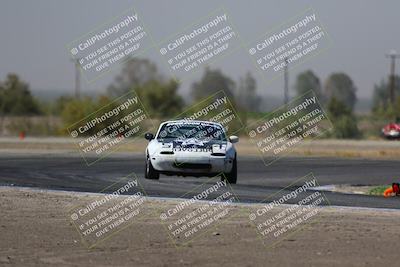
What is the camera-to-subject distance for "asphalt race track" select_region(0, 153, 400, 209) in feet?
69.2

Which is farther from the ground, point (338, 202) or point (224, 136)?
point (224, 136)

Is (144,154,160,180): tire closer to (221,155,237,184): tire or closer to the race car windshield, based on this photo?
the race car windshield

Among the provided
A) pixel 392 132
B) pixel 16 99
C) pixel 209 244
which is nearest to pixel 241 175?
pixel 209 244

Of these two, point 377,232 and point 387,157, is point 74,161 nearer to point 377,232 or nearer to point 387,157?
point 387,157

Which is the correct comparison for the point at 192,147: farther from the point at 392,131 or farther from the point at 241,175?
the point at 392,131

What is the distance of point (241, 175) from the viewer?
2862cm

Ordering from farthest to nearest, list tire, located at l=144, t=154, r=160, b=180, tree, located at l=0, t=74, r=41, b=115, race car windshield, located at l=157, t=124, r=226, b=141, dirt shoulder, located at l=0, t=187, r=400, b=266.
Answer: tree, located at l=0, t=74, r=41, b=115, race car windshield, located at l=157, t=124, r=226, b=141, tire, located at l=144, t=154, r=160, b=180, dirt shoulder, located at l=0, t=187, r=400, b=266

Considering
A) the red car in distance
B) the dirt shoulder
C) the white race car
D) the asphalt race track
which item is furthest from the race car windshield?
the red car in distance

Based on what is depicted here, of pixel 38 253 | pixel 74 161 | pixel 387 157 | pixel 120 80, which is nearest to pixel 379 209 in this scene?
pixel 38 253

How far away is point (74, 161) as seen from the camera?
35750mm

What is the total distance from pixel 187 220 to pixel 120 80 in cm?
8174

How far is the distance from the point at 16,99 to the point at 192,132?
Answer: 79.6 meters

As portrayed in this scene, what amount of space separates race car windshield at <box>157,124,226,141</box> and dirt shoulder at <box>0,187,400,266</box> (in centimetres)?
704

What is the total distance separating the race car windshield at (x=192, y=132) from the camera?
23875mm
